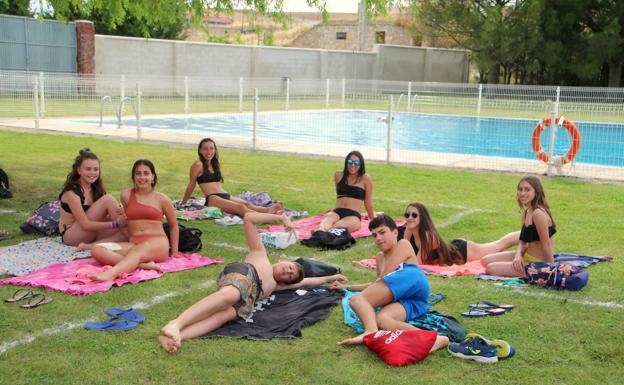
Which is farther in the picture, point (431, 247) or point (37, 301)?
point (431, 247)

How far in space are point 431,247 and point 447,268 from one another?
27 centimetres

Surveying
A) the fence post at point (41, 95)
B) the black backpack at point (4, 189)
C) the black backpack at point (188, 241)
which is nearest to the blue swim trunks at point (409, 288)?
the black backpack at point (188, 241)

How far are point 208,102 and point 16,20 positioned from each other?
33.4 feet

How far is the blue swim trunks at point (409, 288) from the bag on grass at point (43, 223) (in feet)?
15.4

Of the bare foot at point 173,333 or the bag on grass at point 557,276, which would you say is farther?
the bag on grass at point 557,276

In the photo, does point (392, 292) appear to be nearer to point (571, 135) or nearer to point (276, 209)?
point (276, 209)

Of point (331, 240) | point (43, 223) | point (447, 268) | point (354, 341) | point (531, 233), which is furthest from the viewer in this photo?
point (43, 223)

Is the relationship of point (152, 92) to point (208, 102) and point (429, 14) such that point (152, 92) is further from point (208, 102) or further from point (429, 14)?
point (429, 14)

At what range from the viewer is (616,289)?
255 inches

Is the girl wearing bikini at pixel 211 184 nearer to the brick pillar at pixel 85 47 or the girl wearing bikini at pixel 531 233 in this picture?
the girl wearing bikini at pixel 531 233

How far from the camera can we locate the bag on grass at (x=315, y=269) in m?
6.60

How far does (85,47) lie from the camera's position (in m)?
33.0

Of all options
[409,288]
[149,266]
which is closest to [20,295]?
[149,266]

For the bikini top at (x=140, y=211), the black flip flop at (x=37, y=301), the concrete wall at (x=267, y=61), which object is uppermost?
the concrete wall at (x=267, y=61)
